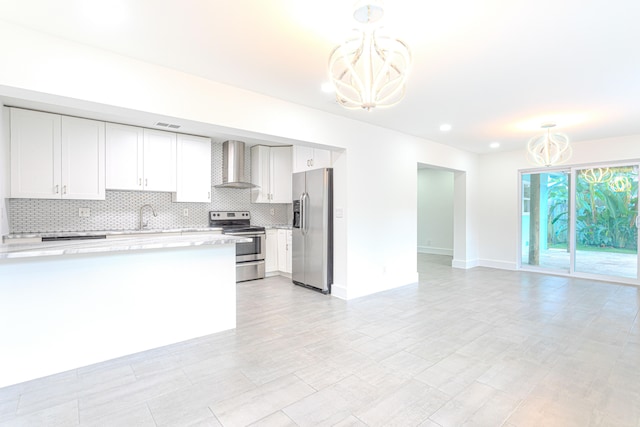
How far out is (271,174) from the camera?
5836 mm

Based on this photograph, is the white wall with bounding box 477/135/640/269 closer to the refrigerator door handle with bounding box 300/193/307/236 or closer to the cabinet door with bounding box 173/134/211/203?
the refrigerator door handle with bounding box 300/193/307/236

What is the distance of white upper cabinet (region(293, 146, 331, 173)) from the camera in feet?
14.9

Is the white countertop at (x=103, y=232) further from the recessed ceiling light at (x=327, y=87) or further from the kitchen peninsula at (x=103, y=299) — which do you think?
the recessed ceiling light at (x=327, y=87)

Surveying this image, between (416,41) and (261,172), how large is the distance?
390 centimetres

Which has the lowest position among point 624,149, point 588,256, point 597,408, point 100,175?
point 597,408

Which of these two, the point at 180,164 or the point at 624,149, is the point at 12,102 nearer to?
the point at 180,164

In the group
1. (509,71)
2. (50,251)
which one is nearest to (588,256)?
(509,71)

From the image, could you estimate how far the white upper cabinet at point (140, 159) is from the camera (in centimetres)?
436

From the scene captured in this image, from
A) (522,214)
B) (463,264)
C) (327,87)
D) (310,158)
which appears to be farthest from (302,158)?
(522,214)

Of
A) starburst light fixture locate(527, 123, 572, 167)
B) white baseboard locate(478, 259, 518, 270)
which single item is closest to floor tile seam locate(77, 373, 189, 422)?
starburst light fixture locate(527, 123, 572, 167)

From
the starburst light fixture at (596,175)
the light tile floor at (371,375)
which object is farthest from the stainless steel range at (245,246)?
the starburst light fixture at (596,175)

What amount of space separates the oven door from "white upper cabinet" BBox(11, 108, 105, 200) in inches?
79.1

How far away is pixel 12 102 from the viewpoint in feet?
11.7

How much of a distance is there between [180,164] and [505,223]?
20.4ft
